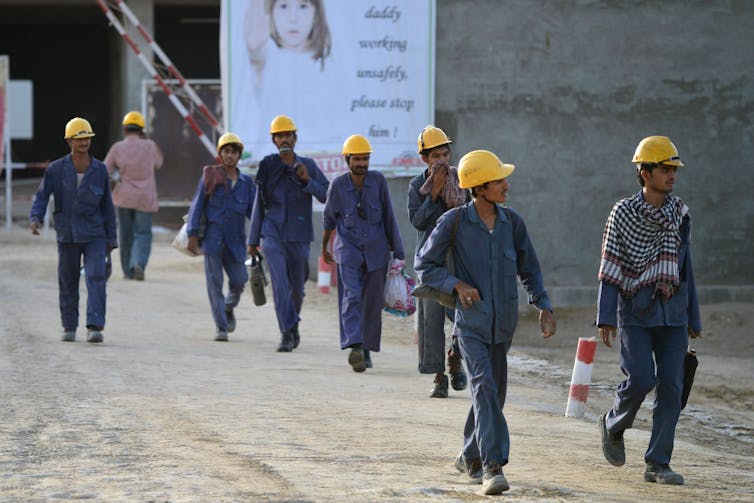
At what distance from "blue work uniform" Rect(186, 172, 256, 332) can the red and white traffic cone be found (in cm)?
385

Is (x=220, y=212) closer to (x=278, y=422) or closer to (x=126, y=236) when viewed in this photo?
(x=278, y=422)

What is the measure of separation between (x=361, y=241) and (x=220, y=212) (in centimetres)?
240

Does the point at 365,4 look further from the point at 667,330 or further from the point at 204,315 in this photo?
the point at 667,330

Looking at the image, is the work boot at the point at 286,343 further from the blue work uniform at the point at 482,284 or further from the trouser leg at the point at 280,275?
the blue work uniform at the point at 482,284

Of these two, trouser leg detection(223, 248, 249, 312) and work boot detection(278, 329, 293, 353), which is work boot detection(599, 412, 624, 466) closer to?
work boot detection(278, 329, 293, 353)

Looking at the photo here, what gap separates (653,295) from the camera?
7.61 meters

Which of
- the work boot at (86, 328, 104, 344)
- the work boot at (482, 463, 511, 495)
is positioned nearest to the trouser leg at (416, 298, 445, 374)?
the work boot at (482, 463, 511, 495)

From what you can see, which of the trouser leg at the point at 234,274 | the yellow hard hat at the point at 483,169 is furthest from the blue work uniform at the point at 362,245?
the yellow hard hat at the point at 483,169

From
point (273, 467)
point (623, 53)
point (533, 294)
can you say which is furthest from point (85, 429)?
point (623, 53)

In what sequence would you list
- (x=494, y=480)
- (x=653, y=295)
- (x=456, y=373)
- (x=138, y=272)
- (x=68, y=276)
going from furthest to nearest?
(x=138, y=272)
(x=68, y=276)
(x=456, y=373)
(x=653, y=295)
(x=494, y=480)

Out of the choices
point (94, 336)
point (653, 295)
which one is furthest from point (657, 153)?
Result: point (94, 336)

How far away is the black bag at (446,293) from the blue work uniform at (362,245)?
4.13 metres

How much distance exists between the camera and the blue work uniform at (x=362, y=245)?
1152 cm

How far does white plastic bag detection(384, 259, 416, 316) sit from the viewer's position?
37.1 ft
